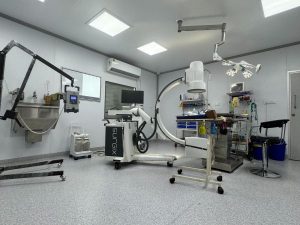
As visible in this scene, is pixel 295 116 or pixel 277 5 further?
pixel 295 116

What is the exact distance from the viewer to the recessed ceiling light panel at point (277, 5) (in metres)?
2.95

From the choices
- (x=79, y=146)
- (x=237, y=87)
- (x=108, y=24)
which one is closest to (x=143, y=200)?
(x=79, y=146)

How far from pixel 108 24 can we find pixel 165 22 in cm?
125

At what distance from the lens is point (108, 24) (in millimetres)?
3672

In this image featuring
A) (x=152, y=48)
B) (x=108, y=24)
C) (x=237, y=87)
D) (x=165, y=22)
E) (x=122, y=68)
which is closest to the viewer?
(x=165, y=22)

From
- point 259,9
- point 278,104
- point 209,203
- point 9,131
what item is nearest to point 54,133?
point 9,131

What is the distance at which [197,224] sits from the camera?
1.43 meters

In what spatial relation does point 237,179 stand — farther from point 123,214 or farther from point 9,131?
point 9,131

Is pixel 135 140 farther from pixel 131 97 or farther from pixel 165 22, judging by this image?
pixel 165 22

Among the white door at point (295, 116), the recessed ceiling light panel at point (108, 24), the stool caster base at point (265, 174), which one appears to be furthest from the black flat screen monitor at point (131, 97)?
the white door at point (295, 116)

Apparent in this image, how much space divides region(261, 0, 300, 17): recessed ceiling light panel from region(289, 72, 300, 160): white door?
5.93 feet

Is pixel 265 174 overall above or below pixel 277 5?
below

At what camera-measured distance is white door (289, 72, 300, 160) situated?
4035mm

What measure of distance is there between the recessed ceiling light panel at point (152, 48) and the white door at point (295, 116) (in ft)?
11.2
